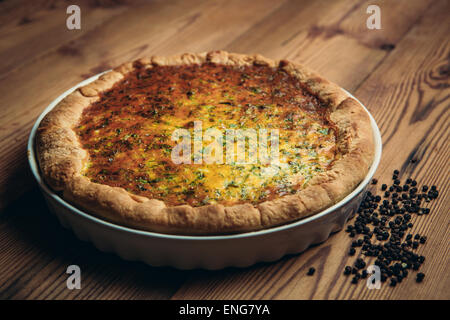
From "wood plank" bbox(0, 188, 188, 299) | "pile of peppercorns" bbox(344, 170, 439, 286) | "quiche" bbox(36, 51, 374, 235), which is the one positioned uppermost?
"quiche" bbox(36, 51, 374, 235)

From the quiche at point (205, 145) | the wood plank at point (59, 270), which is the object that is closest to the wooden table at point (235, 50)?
the wood plank at point (59, 270)

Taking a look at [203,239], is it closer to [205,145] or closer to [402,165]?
[205,145]

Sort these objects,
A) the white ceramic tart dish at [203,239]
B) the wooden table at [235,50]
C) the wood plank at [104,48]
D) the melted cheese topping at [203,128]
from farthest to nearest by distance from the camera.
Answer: the wood plank at [104,48], the melted cheese topping at [203,128], the wooden table at [235,50], the white ceramic tart dish at [203,239]

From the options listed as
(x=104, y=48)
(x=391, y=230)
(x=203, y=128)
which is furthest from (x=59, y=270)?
(x=104, y=48)

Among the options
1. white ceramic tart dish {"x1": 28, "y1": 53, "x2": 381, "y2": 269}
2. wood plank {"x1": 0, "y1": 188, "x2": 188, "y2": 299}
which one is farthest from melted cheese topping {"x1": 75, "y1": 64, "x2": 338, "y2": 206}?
wood plank {"x1": 0, "y1": 188, "x2": 188, "y2": 299}

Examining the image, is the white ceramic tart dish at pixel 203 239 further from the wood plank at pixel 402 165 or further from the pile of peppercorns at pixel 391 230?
the pile of peppercorns at pixel 391 230

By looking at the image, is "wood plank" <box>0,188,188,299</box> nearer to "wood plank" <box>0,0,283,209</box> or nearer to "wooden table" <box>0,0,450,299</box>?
"wooden table" <box>0,0,450,299</box>
